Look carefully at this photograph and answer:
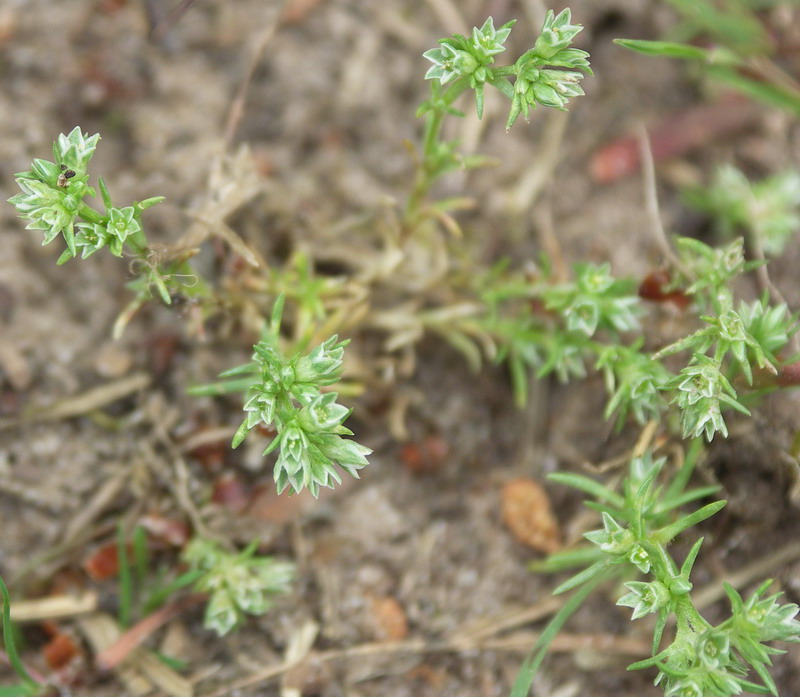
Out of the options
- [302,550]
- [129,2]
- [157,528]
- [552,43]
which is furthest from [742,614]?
[129,2]

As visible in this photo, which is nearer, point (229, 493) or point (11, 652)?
point (11, 652)

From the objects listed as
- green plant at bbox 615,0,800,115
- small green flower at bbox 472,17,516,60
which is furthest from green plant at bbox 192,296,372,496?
green plant at bbox 615,0,800,115

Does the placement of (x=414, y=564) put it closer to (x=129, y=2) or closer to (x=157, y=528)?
(x=157, y=528)

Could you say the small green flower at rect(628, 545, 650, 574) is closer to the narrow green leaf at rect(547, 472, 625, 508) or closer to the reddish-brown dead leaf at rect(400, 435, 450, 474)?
the narrow green leaf at rect(547, 472, 625, 508)

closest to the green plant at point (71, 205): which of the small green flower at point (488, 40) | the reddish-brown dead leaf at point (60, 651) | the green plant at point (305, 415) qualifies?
the green plant at point (305, 415)

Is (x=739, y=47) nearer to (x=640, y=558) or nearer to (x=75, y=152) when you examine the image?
(x=640, y=558)

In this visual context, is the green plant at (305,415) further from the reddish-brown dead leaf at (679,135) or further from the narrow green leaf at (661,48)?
the reddish-brown dead leaf at (679,135)

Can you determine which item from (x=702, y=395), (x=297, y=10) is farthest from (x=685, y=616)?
(x=297, y=10)
